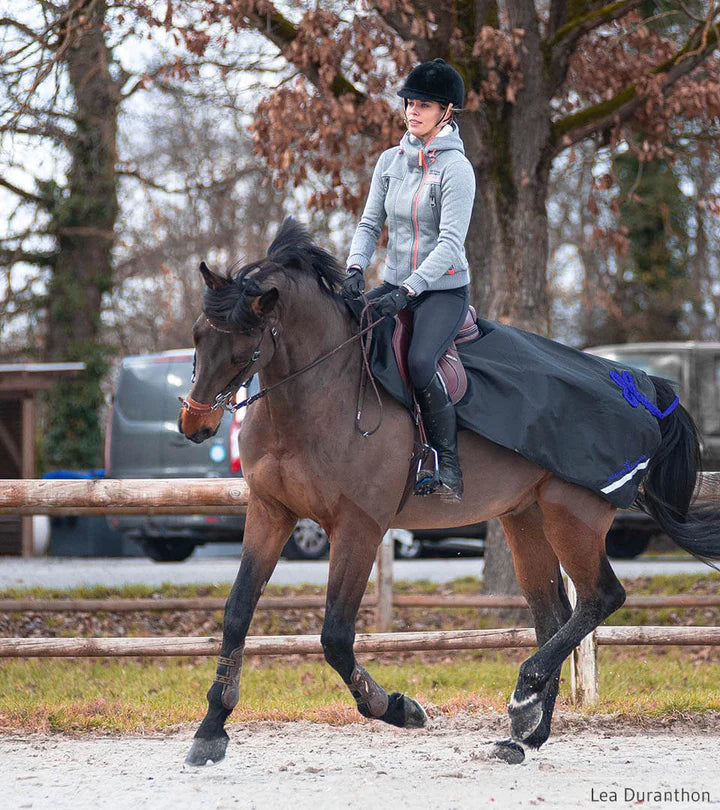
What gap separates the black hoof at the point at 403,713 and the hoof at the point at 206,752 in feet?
2.36

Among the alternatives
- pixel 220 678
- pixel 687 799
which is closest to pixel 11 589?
pixel 220 678

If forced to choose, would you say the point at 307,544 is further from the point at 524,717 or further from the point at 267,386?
the point at 267,386

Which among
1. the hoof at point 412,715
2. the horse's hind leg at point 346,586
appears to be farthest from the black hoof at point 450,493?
the hoof at point 412,715

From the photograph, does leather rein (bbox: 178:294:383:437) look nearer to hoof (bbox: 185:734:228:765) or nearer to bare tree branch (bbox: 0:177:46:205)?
hoof (bbox: 185:734:228:765)

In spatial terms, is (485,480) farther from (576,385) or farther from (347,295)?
(347,295)

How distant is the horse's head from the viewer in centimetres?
439

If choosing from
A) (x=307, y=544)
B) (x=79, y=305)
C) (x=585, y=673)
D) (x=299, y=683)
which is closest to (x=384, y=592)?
(x=299, y=683)

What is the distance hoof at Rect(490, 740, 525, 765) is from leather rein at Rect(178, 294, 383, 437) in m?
1.59

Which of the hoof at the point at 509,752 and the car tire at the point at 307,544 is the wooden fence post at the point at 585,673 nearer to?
the hoof at the point at 509,752

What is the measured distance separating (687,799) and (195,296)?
2160 cm

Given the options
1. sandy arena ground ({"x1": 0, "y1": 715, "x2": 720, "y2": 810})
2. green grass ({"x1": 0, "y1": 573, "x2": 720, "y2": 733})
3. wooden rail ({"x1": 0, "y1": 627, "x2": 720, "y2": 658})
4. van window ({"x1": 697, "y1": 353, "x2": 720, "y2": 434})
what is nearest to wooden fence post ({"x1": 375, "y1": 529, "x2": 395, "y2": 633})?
green grass ({"x1": 0, "y1": 573, "x2": 720, "y2": 733})

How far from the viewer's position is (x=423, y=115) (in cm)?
500

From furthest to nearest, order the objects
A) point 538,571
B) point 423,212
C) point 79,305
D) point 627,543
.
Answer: point 79,305, point 627,543, point 538,571, point 423,212

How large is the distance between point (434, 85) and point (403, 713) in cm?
284
